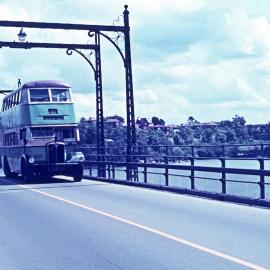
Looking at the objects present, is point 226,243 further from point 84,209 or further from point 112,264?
point 84,209

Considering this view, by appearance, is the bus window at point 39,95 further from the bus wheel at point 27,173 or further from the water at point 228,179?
the water at point 228,179

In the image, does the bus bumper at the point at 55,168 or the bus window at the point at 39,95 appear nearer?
the bus bumper at the point at 55,168

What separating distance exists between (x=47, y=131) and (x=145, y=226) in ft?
57.1

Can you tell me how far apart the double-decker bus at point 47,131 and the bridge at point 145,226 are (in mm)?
6767

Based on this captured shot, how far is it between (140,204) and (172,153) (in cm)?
770

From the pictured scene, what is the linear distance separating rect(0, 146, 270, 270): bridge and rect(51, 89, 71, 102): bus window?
819 centimetres

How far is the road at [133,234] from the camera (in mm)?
8703

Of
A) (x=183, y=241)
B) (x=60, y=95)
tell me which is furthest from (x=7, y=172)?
(x=183, y=241)

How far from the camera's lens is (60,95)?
97.3 ft

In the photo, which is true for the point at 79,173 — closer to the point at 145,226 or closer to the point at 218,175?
the point at 218,175

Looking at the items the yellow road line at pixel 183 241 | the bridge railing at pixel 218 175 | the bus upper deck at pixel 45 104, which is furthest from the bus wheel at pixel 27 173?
the yellow road line at pixel 183 241

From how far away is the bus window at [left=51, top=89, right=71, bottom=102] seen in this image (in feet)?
96.7

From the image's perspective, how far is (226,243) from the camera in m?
10.1

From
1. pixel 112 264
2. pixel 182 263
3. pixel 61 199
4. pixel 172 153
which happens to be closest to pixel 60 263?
pixel 112 264
